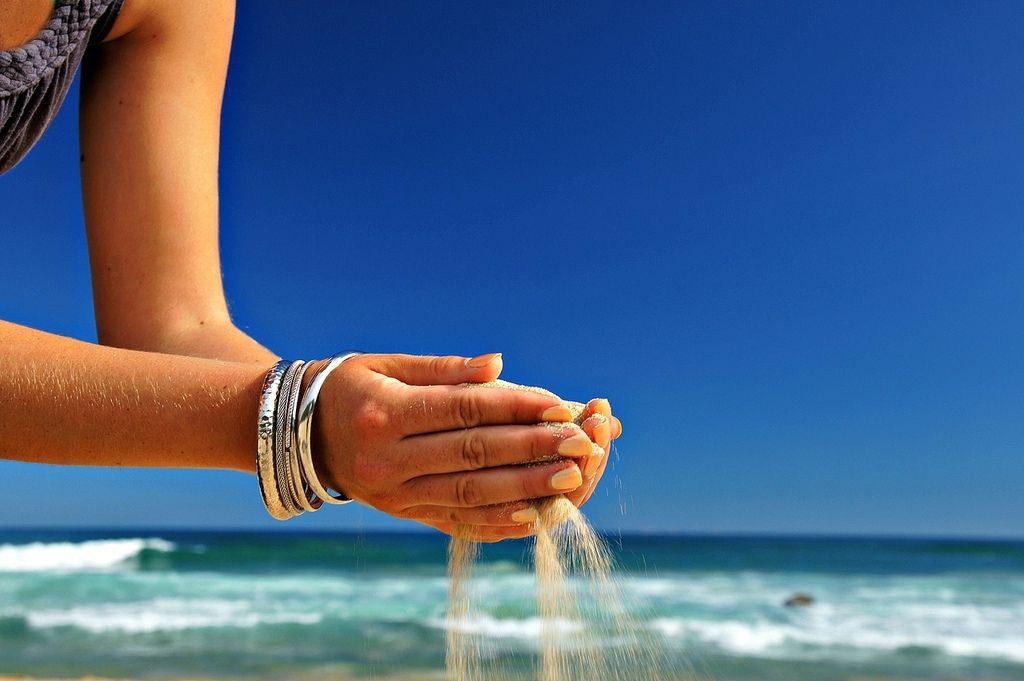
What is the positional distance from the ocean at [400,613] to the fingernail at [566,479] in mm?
1087

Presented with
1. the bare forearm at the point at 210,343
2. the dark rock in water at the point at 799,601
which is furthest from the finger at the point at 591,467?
the dark rock in water at the point at 799,601

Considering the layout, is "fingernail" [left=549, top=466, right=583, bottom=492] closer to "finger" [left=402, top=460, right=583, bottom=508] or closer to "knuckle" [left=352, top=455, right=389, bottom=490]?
"finger" [left=402, top=460, right=583, bottom=508]

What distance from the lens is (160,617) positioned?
10633mm

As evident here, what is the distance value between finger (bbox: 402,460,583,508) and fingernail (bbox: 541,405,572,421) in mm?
42

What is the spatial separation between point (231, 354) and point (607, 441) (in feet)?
1.80

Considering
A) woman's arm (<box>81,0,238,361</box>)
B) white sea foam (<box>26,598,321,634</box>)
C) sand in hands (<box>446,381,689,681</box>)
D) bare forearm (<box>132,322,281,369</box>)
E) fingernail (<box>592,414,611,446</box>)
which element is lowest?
white sea foam (<box>26,598,321,634</box>)

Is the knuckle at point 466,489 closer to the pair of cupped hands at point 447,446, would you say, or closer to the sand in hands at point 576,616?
the pair of cupped hands at point 447,446

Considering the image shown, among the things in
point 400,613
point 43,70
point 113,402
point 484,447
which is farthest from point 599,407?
point 400,613

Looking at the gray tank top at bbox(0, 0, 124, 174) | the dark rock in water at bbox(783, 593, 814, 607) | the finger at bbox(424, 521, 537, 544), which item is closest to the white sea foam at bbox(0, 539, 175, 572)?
the dark rock in water at bbox(783, 593, 814, 607)

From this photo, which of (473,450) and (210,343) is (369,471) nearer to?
(473,450)

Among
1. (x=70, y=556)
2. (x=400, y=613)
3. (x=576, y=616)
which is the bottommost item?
(x=400, y=613)

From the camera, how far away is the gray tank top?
109cm

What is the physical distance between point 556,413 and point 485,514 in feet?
0.44

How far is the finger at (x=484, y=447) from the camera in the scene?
2.82 feet
